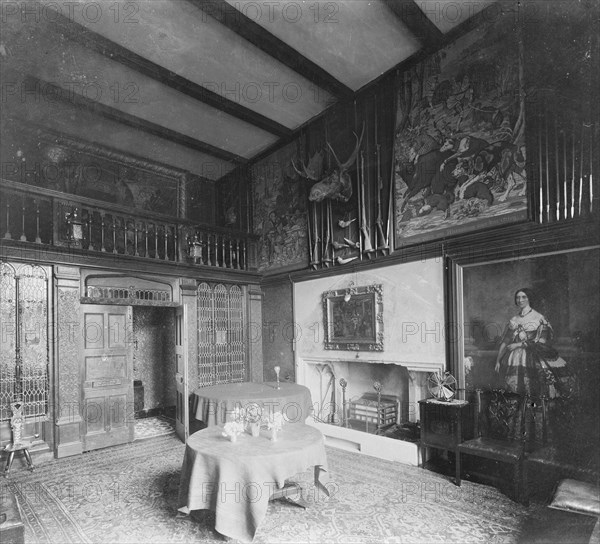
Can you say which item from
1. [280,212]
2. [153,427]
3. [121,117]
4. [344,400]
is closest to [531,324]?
[344,400]

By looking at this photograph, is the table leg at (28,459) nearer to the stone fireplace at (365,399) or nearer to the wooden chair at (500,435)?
the stone fireplace at (365,399)

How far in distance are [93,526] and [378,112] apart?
6.94 m

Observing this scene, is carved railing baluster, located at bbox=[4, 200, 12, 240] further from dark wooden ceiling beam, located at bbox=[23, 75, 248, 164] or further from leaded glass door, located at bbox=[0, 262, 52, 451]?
dark wooden ceiling beam, located at bbox=[23, 75, 248, 164]

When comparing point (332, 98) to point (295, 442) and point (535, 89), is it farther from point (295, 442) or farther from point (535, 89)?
point (295, 442)

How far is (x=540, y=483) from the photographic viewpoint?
15.6ft

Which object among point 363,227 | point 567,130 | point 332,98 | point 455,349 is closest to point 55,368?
point 363,227

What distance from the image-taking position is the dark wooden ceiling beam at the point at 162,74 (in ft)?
19.6

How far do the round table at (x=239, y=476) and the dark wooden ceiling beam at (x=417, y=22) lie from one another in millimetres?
5495

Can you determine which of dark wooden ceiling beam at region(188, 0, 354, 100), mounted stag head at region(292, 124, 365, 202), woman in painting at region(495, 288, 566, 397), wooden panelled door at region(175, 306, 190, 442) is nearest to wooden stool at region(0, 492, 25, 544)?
wooden panelled door at region(175, 306, 190, 442)

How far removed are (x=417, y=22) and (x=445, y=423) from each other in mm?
5350

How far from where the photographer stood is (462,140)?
6.02 m

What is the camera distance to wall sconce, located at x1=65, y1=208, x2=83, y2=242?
7.16m

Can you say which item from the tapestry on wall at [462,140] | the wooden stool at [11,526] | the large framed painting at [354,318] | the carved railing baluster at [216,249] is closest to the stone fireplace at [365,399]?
the large framed painting at [354,318]

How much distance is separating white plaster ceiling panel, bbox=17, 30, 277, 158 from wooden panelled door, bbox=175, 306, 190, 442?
3.67m
